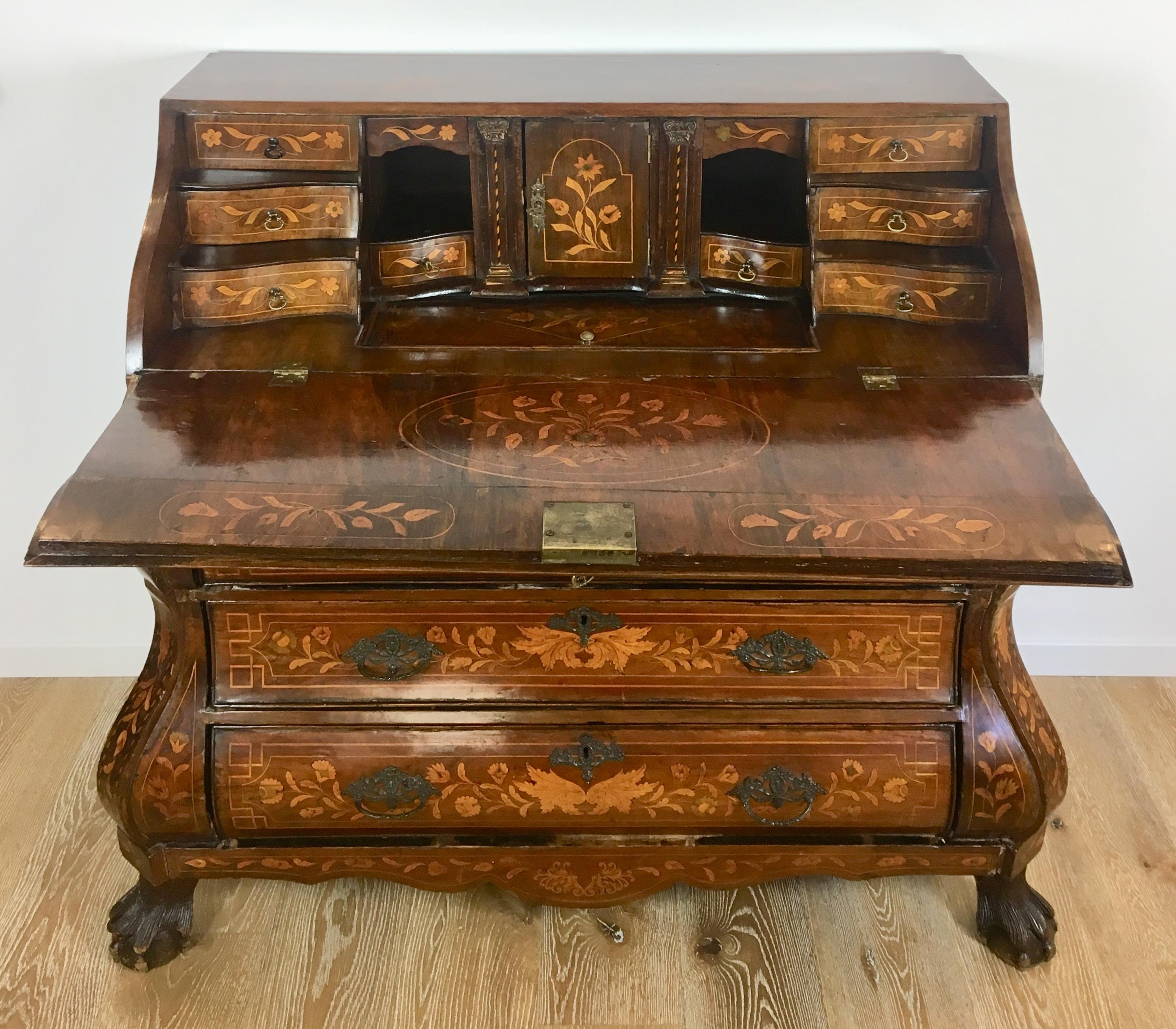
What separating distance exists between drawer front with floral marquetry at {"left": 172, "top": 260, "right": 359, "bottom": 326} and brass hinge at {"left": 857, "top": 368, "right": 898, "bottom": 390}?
0.74 m

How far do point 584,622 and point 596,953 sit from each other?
2.17 ft

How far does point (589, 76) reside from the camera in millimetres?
1758

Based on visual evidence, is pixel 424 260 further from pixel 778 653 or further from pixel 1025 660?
pixel 1025 660

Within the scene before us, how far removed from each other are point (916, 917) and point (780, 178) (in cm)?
124

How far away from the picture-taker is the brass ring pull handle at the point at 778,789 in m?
1.59

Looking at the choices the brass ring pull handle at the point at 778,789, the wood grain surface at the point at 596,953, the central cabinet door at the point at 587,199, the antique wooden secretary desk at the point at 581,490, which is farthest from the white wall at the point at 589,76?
the brass ring pull handle at the point at 778,789

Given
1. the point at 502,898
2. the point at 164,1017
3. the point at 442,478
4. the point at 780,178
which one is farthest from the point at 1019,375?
the point at 164,1017

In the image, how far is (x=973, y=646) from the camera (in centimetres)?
152

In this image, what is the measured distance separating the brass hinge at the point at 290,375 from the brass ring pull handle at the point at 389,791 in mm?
543

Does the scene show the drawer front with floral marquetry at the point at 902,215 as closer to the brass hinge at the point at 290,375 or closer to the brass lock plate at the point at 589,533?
the brass lock plate at the point at 589,533

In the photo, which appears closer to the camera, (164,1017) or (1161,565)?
(164,1017)

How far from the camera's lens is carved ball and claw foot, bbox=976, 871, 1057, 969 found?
1780 mm

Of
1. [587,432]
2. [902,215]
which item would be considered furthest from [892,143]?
[587,432]

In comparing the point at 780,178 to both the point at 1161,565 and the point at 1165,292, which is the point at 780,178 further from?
the point at 1161,565
